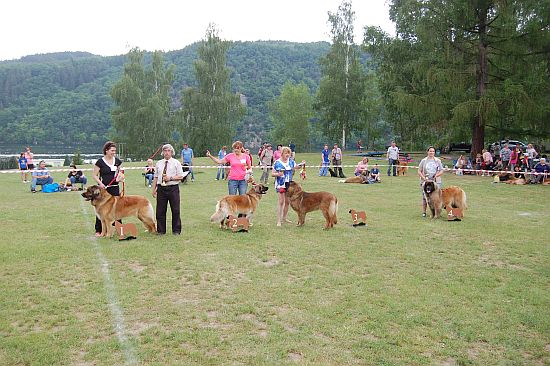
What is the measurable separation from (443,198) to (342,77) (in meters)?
31.1

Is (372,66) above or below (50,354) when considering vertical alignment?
above

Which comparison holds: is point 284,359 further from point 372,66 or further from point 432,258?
point 372,66

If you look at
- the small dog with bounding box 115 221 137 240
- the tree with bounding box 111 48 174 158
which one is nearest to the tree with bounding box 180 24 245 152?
the tree with bounding box 111 48 174 158

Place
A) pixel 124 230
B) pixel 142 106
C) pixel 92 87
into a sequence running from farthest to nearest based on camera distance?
pixel 92 87
pixel 142 106
pixel 124 230

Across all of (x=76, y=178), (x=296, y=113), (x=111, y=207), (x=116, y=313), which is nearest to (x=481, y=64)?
(x=76, y=178)

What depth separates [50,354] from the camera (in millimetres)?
4012

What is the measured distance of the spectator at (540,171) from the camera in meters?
18.9

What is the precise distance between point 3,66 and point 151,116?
75.4m

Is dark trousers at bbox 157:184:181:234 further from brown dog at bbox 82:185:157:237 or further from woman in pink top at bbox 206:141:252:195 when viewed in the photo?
woman in pink top at bbox 206:141:252:195

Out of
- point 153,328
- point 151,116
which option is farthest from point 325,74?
→ point 153,328

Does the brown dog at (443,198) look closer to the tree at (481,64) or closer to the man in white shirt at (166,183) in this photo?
the man in white shirt at (166,183)

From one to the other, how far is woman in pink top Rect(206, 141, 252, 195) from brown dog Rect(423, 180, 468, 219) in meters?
4.25

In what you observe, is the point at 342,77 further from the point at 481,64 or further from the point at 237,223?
the point at 237,223

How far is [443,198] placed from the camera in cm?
1092
